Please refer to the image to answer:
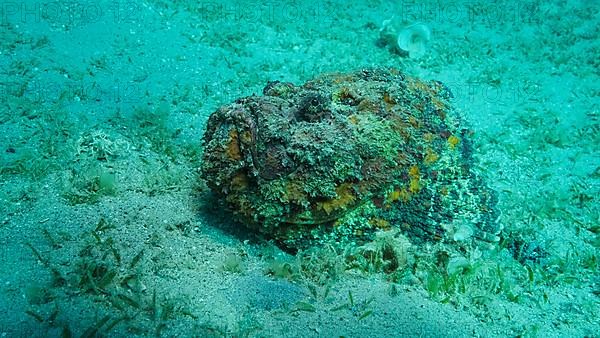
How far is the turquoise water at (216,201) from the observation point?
9.94 feet

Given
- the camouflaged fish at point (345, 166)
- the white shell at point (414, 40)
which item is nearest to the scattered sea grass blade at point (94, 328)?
the camouflaged fish at point (345, 166)

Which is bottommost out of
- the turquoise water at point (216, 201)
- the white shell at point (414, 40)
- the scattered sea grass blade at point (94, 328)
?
the scattered sea grass blade at point (94, 328)

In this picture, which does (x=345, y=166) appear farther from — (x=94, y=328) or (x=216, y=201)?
(x=94, y=328)

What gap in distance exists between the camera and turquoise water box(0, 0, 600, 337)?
3.03 metres

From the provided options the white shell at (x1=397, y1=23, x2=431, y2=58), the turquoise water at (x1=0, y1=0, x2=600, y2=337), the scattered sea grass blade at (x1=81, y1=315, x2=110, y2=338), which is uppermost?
the white shell at (x1=397, y1=23, x2=431, y2=58)

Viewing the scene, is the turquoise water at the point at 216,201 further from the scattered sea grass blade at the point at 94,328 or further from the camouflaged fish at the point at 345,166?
the camouflaged fish at the point at 345,166

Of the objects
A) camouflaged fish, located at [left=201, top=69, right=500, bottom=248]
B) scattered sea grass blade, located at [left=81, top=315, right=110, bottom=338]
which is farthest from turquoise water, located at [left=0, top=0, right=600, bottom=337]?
camouflaged fish, located at [left=201, top=69, right=500, bottom=248]

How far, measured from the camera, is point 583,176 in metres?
5.93

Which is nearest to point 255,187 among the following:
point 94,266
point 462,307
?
point 94,266

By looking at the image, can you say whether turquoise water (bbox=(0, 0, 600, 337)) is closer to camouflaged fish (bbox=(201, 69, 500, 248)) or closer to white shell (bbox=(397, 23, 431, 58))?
white shell (bbox=(397, 23, 431, 58))

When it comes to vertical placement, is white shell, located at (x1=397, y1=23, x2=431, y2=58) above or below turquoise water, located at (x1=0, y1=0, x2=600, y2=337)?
above

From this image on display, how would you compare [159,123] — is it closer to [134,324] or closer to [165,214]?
[165,214]

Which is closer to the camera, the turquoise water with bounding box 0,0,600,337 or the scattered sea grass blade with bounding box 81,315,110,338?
the scattered sea grass blade with bounding box 81,315,110,338

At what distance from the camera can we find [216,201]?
4352mm
